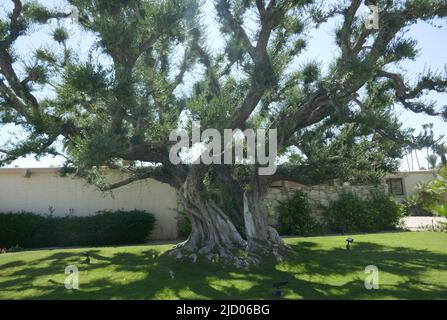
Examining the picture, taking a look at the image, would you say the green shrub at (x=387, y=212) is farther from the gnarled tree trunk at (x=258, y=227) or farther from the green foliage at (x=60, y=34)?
the green foliage at (x=60, y=34)

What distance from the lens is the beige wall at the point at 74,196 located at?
17594 millimetres

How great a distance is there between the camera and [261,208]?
11133 millimetres

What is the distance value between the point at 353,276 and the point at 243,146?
14.0ft

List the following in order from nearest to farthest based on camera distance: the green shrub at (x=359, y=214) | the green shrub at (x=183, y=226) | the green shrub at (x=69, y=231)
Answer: the green shrub at (x=69, y=231) < the green shrub at (x=183, y=226) < the green shrub at (x=359, y=214)

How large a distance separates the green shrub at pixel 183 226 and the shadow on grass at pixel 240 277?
4.59 meters

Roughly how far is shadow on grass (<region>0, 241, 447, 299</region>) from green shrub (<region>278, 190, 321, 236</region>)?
491 centimetres

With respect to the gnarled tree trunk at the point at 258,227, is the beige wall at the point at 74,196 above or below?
above

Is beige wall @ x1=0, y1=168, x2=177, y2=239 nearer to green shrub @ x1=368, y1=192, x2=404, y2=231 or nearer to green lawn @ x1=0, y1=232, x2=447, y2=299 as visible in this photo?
green lawn @ x1=0, y1=232, x2=447, y2=299

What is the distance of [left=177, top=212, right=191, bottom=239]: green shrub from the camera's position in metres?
16.4

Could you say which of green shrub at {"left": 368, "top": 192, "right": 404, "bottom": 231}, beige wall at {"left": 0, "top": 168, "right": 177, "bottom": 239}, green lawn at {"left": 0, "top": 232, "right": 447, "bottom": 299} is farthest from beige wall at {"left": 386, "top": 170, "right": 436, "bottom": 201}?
beige wall at {"left": 0, "top": 168, "right": 177, "bottom": 239}

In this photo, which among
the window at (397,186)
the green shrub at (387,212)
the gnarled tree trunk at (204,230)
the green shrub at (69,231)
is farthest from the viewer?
the window at (397,186)

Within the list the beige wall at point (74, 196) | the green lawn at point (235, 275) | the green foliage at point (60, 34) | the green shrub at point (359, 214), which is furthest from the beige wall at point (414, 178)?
the green foliage at point (60, 34)

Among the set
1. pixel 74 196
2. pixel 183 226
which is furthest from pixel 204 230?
pixel 74 196

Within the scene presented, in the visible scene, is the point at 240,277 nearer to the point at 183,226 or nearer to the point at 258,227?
the point at 258,227
